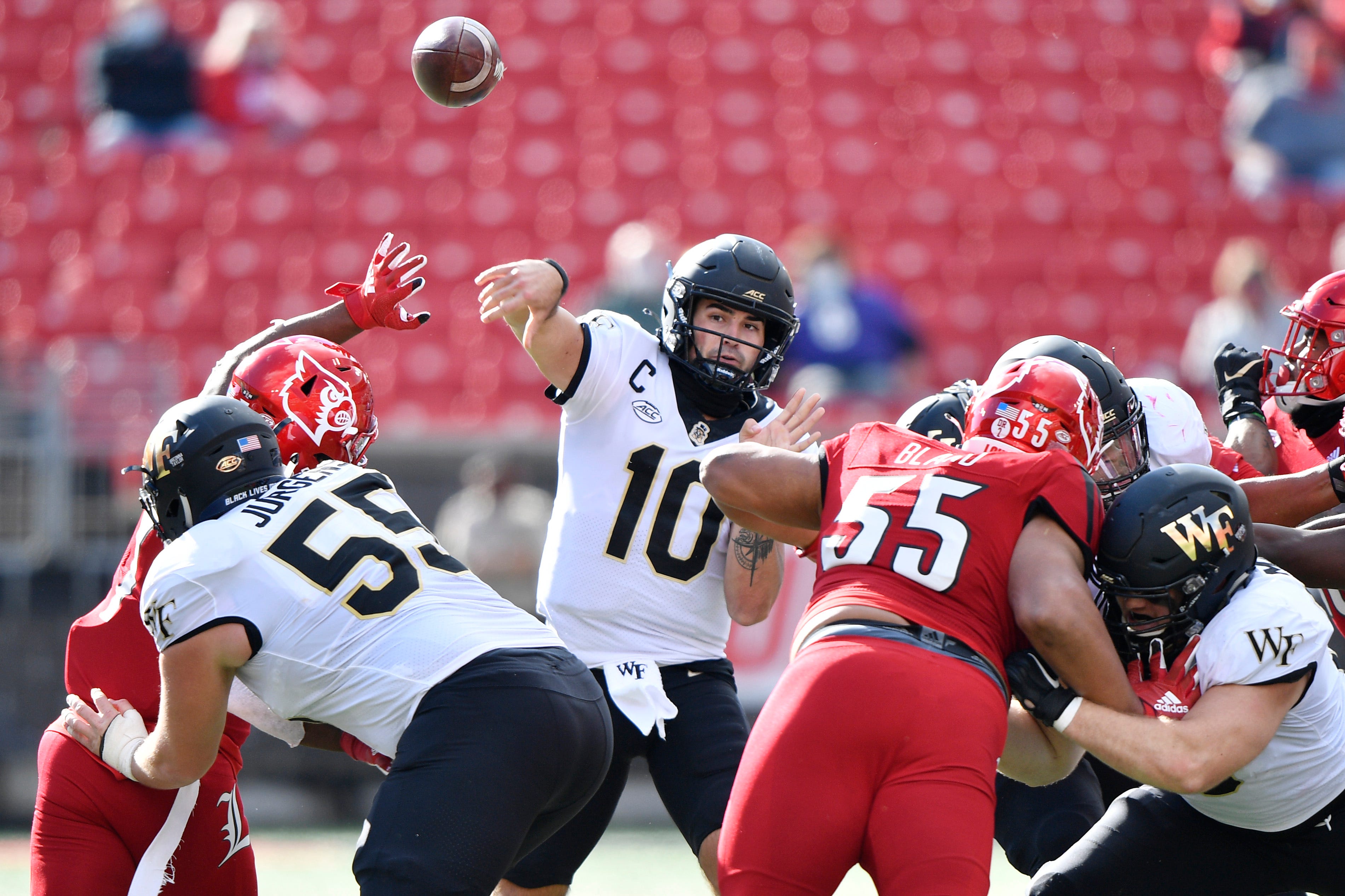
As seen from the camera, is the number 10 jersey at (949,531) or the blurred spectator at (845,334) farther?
the blurred spectator at (845,334)

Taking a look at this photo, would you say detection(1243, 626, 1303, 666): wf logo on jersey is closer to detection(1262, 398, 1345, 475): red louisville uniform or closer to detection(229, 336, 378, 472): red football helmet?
detection(1262, 398, 1345, 475): red louisville uniform

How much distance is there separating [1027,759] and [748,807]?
0.81 metres

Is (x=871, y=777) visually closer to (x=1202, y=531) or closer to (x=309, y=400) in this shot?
(x=1202, y=531)

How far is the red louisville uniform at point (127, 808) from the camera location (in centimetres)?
370

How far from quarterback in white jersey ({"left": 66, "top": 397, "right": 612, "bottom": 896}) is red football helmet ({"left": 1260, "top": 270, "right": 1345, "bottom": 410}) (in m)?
2.44

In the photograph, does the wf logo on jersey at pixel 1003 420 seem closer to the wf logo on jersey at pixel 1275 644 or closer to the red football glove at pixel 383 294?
the wf logo on jersey at pixel 1275 644

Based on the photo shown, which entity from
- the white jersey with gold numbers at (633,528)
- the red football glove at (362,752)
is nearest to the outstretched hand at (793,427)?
the white jersey with gold numbers at (633,528)

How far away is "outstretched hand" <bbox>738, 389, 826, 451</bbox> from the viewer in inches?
159

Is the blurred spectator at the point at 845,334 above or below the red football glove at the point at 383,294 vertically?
below

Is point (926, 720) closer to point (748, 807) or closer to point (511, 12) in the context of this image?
point (748, 807)

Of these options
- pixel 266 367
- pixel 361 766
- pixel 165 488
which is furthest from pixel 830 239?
pixel 165 488

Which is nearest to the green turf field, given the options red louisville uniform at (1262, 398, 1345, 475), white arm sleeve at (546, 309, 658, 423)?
red louisville uniform at (1262, 398, 1345, 475)

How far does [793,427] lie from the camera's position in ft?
13.5

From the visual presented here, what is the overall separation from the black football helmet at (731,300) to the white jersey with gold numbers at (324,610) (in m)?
→ 1.24
